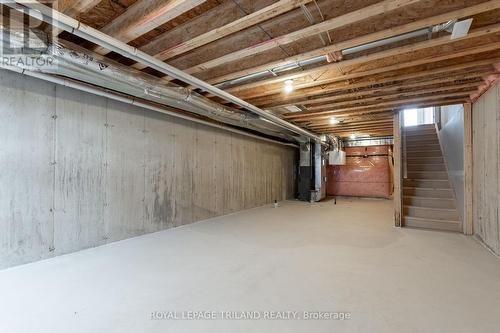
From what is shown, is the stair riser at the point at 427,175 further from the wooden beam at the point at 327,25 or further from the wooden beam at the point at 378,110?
the wooden beam at the point at 327,25

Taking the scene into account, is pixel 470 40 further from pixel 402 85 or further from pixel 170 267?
pixel 170 267

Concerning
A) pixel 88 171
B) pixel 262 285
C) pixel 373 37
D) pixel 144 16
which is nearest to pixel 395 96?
pixel 373 37

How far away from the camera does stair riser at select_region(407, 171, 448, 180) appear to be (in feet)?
15.5

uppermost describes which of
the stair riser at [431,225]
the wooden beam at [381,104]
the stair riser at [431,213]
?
the wooden beam at [381,104]

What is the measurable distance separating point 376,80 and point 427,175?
10.3 ft

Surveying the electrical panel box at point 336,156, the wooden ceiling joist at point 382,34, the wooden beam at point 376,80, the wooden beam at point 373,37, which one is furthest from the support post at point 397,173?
the electrical panel box at point 336,156

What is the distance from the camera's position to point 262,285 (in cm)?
199

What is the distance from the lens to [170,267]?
7.73 ft

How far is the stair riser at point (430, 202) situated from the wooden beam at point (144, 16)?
185 inches

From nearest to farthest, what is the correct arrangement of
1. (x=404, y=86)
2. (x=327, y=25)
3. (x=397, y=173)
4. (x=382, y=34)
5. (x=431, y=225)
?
(x=327, y=25)
(x=382, y=34)
(x=404, y=86)
(x=431, y=225)
(x=397, y=173)

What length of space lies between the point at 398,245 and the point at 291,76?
8.32ft

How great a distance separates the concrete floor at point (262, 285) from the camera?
1.51m

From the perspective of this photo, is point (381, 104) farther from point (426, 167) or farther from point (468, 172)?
point (426, 167)

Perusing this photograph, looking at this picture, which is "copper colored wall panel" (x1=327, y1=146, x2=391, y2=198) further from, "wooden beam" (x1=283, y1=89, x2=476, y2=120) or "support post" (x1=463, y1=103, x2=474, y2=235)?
"support post" (x1=463, y1=103, x2=474, y2=235)
